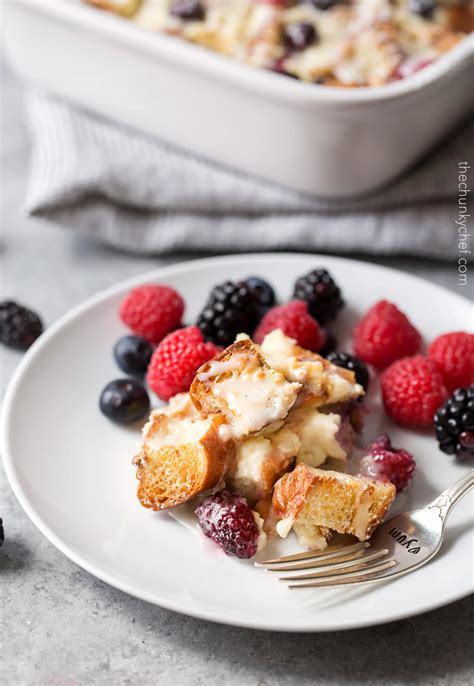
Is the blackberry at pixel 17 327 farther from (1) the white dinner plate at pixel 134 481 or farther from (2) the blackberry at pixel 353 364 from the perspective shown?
(2) the blackberry at pixel 353 364

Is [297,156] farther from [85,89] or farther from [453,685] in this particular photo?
[453,685]

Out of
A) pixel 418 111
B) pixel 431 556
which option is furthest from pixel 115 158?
pixel 431 556

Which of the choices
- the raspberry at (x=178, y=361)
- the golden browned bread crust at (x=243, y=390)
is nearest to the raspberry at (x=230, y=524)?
the golden browned bread crust at (x=243, y=390)

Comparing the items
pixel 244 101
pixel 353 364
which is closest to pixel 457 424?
pixel 353 364

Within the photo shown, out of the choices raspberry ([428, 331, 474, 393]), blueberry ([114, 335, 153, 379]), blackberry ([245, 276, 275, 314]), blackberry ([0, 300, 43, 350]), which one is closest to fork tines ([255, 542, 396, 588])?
raspberry ([428, 331, 474, 393])

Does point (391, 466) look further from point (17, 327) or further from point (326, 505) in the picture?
point (17, 327)

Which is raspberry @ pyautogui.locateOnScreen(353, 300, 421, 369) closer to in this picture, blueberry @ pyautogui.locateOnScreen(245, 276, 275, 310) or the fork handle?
blueberry @ pyautogui.locateOnScreen(245, 276, 275, 310)
